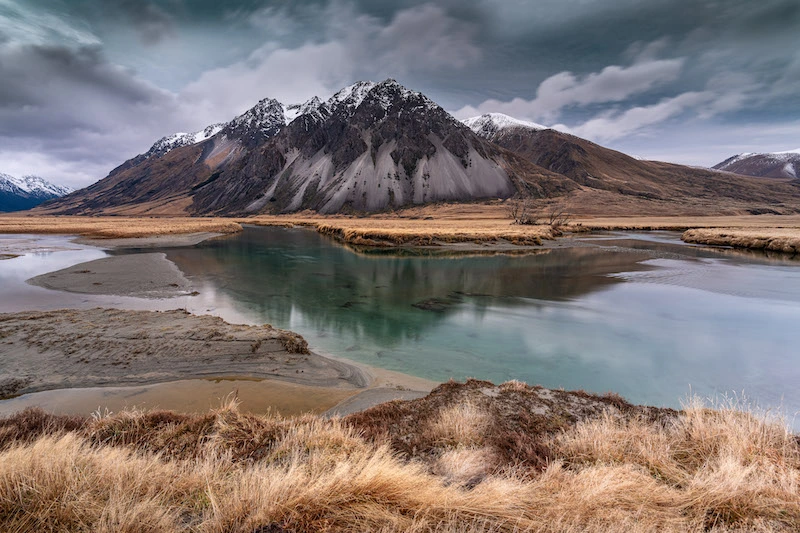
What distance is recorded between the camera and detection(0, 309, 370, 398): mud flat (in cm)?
971

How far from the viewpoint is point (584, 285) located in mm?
24688

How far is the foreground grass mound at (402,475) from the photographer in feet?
10.2

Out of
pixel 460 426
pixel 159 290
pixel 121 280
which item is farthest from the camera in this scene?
pixel 121 280

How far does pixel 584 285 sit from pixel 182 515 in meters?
26.0

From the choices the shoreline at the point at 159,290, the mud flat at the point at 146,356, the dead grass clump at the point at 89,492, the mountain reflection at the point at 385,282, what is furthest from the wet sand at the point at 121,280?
the dead grass clump at the point at 89,492

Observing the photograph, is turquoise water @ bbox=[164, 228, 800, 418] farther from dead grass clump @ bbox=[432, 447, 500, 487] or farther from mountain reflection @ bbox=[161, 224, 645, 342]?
dead grass clump @ bbox=[432, 447, 500, 487]

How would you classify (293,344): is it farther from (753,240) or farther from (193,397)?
(753,240)

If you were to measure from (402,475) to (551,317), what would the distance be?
15.7 meters

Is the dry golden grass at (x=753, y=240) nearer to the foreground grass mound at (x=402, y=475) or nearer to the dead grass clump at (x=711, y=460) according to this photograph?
the dead grass clump at (x=711, y=460)

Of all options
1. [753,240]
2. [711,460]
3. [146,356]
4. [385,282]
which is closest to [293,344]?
[146,356]

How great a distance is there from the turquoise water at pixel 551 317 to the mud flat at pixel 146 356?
75.0 inches

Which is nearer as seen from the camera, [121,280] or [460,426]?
[460,426]

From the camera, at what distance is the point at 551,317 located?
17.4 m

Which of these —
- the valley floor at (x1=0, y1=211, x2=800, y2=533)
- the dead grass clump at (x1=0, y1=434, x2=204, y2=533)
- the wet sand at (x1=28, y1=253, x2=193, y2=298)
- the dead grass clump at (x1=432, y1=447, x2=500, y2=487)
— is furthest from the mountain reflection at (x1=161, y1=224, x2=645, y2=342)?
the dead grass clump at (x1=0, y1=434, x2=204, y2=533)
